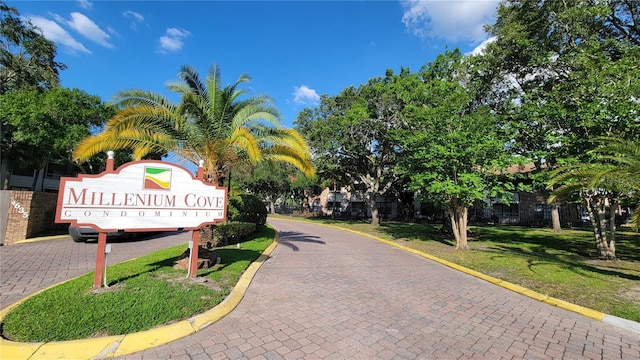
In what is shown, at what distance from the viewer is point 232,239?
1133cm

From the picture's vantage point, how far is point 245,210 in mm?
14836

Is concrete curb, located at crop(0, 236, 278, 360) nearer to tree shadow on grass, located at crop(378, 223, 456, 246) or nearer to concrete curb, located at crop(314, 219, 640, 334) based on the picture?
concrete curb, located at crop(314, 219, 640, 334)

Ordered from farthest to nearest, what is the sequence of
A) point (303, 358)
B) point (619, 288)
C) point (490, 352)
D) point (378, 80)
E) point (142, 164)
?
point (378, 80), point (619, 288), point (142, 164), point (490, 352), point (303, 358)

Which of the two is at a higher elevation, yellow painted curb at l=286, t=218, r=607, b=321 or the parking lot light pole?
the parking lot light pole

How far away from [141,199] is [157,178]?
1.67ft

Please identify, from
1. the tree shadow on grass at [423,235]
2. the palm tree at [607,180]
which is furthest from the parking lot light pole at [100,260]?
the tree shadow on grass at [423,235]

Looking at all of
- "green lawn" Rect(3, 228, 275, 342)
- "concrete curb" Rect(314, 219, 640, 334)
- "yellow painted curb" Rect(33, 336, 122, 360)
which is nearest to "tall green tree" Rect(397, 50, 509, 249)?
"concrete curb" Rect(314, 219, 640, 334)

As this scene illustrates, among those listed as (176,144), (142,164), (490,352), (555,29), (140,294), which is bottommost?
(490,352)

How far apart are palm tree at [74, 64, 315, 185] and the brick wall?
7746 mm

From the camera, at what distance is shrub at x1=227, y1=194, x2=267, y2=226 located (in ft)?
44.7

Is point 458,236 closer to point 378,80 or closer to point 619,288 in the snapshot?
point 619,288

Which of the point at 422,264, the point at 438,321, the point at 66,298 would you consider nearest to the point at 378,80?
the point at 422,264

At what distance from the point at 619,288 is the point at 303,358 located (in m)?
7.50

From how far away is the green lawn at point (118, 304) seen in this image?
375cm
